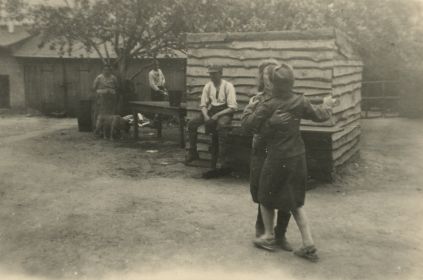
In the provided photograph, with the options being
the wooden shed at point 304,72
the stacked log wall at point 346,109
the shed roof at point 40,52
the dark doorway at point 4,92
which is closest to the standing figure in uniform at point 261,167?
the wooden shed at point 304,72

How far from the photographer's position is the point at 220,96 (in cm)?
948

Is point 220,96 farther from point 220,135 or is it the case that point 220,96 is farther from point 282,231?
point 282,231

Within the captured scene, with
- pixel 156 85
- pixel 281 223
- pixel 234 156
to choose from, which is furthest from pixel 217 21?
pixel 281 223

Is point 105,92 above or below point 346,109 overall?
above

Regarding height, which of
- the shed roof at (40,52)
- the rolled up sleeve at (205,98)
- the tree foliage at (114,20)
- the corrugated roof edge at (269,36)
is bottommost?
the rolled up sleeve at (205,98)

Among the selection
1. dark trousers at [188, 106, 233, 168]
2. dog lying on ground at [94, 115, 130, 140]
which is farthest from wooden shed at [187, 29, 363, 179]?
dog lying on ground at [94, 115, 130, 140]

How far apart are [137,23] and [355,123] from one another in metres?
6.77

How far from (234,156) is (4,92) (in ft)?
56.8

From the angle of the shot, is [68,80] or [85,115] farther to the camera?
[68,80]

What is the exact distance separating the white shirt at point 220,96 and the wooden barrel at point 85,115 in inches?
255

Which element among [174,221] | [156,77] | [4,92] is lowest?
[174,221]

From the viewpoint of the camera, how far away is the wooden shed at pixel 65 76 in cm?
2177

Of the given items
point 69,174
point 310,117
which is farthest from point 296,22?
point 310,117

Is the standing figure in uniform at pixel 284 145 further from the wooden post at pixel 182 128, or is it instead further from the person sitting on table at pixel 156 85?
the person sitting on table at pixel 156 85
